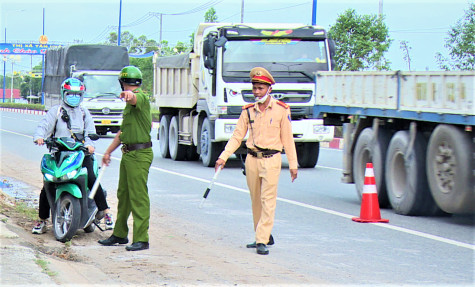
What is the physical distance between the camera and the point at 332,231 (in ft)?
35.9

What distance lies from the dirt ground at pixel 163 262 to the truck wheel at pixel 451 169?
306 centimetres

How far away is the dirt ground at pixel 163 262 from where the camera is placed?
299 inches

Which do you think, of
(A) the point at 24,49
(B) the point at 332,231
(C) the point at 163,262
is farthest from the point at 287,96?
(A) the point at 24,49

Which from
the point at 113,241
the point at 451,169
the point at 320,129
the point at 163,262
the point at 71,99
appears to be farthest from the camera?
the point at 320,129

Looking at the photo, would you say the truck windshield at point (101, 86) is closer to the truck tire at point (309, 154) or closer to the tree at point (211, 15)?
the truck tire at point (309, 154)

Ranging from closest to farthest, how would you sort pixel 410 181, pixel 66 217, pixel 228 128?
pixel 66 217 → pixel 410 181 → pixel 228 128

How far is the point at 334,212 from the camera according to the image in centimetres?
1286

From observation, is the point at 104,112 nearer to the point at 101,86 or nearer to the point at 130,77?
the point at 101,86

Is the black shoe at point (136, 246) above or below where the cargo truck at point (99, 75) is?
below

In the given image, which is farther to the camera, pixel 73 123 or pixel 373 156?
pixel 373 156

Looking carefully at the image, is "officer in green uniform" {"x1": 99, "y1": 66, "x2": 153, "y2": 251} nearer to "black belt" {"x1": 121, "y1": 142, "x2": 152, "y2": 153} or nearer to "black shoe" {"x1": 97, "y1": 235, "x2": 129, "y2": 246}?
"black belt" {"x1": 121, "y1": 142, "x2": 152, "y2": 153}

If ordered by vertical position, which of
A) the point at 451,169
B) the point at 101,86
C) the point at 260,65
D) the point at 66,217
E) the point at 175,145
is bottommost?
the point at 66,217

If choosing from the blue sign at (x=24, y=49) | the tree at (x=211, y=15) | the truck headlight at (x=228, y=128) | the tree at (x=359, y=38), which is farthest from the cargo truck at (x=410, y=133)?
the blue sign at (x=24, y=49)

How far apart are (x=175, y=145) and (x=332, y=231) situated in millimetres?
13264
